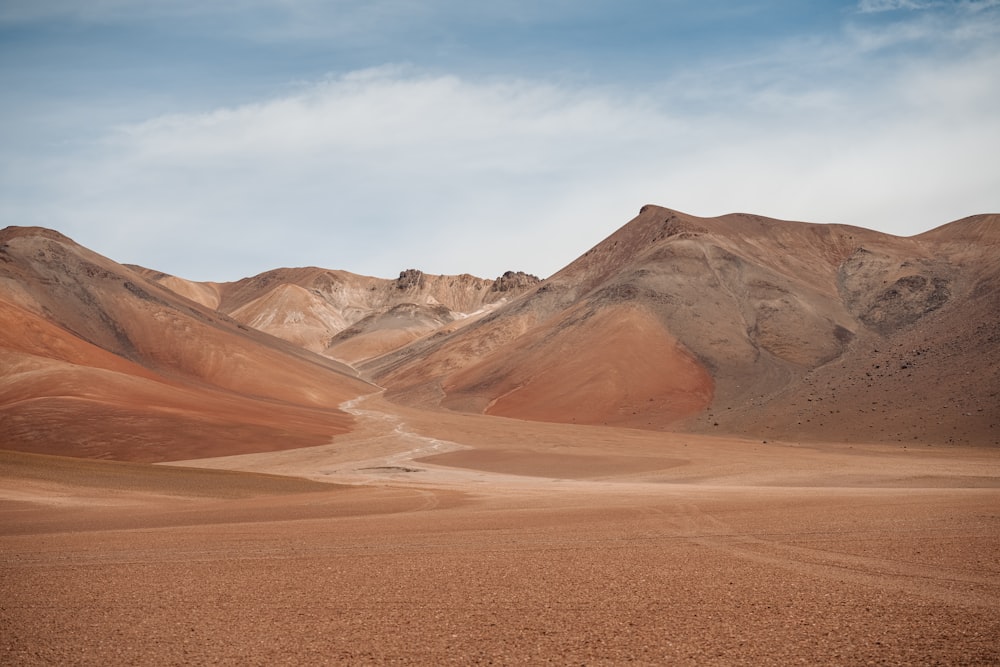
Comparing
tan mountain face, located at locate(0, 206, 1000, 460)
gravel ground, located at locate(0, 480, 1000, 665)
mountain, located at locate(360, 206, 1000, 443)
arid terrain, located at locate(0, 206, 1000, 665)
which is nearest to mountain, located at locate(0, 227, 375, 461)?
tan mountain face, located at locate(0, 206, 1000, 460)

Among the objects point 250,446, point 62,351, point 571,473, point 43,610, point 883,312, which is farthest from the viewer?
point 883,312

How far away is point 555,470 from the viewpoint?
46.7 meters

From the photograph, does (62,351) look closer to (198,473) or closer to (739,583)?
(198,473)

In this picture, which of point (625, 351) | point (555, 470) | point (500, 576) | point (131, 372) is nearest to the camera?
point (500, 576)

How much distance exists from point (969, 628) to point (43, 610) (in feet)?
40.3

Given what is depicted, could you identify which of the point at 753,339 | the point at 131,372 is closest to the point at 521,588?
the point at 131,372

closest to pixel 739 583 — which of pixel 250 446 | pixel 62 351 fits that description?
pixel 250 446

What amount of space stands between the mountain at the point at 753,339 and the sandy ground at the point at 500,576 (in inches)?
1434

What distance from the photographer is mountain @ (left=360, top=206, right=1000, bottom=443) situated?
66.7 m

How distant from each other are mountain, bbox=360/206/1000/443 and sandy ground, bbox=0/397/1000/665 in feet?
119

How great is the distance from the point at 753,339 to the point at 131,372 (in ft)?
224

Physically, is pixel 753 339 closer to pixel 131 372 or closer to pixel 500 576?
pixel 131 372

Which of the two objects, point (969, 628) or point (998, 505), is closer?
point (969, 628)

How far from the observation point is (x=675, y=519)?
21.5m
